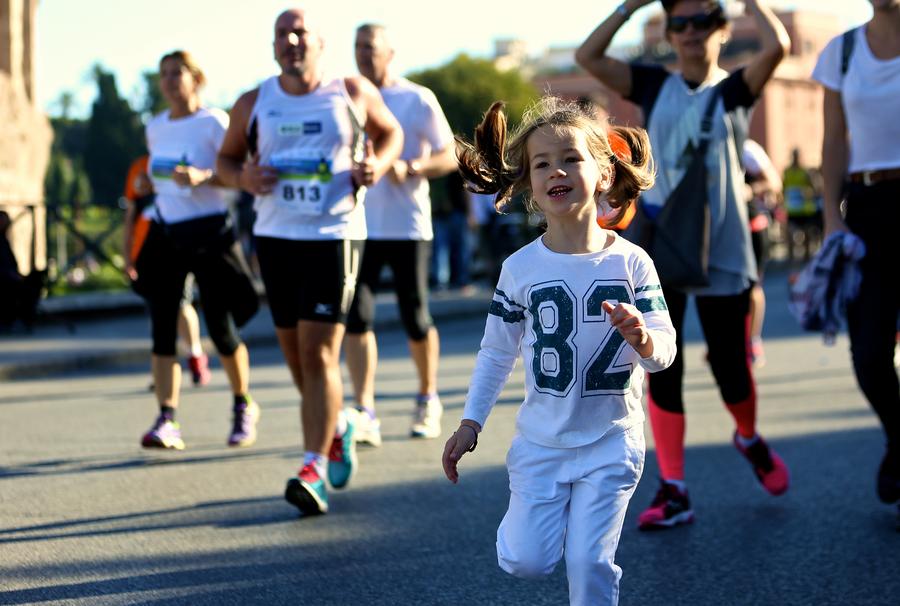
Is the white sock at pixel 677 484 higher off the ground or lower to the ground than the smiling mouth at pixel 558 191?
lower

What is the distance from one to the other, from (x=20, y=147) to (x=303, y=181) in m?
13.2

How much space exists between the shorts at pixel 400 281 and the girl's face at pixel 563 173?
382cm

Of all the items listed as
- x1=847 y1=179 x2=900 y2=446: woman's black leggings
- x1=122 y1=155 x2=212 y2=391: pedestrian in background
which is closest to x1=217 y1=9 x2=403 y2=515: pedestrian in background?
x1=122 y1=155 x2=212 y2=391: pedestrian in background

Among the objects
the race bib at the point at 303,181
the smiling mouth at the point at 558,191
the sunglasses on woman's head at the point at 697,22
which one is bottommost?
the race bib at the point at 303,181

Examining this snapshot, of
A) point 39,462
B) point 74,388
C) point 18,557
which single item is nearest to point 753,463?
point 18,557

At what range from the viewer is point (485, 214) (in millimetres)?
20750

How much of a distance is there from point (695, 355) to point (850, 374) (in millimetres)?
1709

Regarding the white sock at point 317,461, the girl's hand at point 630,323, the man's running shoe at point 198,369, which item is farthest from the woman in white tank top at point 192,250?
the girl's hand at point 630,323

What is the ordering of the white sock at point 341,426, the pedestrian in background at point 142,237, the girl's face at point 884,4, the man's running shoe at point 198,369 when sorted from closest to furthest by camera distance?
the girl's face at point 884,4, the white sock at point 341,426, the pedestrian in background at point 142,237, the man's running shoe at point 198,369

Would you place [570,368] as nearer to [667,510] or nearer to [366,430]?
[667,510]

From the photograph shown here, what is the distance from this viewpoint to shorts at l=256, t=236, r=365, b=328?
20.5 ft

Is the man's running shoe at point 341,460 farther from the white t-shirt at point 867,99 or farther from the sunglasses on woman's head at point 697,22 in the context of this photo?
the white t-shirt at point 867,99

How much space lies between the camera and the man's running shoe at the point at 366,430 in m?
7.86

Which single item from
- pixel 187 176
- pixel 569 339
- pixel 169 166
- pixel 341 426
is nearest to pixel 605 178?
pixel 569 339
